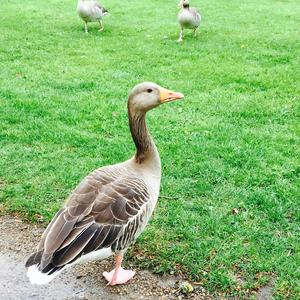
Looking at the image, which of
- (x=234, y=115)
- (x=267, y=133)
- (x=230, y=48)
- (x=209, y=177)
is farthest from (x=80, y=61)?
(x=209, y=177)

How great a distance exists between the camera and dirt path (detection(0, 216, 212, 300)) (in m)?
3.52

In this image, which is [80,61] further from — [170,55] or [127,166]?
[127,166]

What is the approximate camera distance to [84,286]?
362 cm

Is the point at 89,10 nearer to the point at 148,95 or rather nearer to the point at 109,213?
the point at 148,95

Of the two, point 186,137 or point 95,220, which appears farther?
point 186,137

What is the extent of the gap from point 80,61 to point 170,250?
Result: 593 cm

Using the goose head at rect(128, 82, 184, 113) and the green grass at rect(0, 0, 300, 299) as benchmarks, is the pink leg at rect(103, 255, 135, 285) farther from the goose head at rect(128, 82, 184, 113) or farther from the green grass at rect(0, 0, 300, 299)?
the goose head at rect(128, 82, 184, 113)

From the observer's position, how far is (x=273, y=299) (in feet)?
11.4

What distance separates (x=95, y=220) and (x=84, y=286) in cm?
69

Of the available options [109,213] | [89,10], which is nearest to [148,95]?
[109,213]

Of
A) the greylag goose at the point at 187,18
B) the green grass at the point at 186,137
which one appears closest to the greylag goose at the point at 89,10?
the green grass at the point at 186,137

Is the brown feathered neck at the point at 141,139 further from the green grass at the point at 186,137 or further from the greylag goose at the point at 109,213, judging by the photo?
the green grass at the point at 186,137

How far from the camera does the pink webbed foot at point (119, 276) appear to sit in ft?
11.8

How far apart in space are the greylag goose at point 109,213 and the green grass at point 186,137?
595mm
